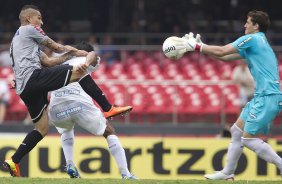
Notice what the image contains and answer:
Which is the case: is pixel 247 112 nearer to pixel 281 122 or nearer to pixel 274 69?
pixel 274 69

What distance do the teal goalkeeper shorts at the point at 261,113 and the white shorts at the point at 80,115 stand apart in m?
1.85

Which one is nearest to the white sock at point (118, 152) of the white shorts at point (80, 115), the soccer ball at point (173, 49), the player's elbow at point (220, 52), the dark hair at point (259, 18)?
the white shorts at point (80, 115)

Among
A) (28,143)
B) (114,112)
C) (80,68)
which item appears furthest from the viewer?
(114,112)

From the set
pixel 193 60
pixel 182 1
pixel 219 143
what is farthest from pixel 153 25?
pixel 219 143

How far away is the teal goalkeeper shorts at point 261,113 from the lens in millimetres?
11305

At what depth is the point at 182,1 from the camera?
2391 centimetres

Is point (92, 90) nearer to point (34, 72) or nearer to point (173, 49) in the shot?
point (34, 72)

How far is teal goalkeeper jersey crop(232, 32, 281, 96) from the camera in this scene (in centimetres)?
1130

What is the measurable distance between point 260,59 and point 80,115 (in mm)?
2343

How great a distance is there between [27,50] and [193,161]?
509 cm

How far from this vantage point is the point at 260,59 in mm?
11359

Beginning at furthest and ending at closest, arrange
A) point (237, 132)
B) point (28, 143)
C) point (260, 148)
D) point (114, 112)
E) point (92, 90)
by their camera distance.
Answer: point (92, 90), point (114, 112), point (237, 132), point (28, 143), point (260, 148)

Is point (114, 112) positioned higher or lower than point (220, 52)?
lower

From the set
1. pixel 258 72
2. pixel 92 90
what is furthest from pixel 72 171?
pixel 258 72
